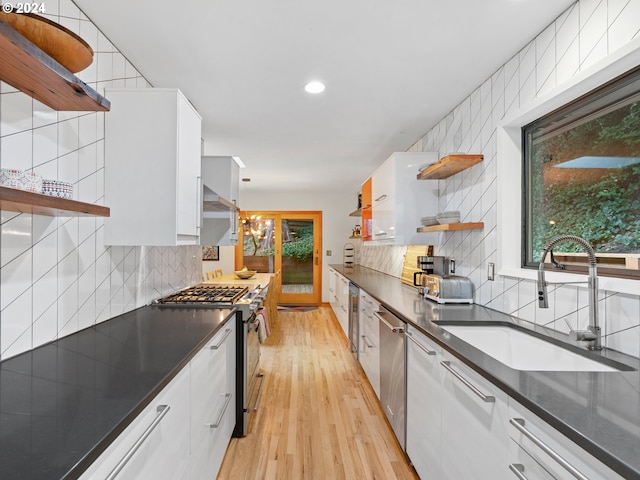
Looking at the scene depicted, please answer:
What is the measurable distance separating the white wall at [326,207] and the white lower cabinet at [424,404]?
539 cm

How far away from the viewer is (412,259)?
12.2 ft

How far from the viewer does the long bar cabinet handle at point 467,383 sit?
114 centimetres

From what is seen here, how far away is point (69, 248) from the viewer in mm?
1558

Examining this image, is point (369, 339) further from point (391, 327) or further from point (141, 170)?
point (141, 170)

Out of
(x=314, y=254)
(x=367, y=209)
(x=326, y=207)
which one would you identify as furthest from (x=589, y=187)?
(x=314, y=254)

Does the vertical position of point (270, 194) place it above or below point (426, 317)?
above

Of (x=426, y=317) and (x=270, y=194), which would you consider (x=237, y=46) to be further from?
(x=270, y=194)

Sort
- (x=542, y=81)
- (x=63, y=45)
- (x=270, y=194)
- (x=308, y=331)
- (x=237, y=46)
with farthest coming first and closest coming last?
(x=270, y=194), (x=308, y=331), (x=237, y=46), (x=542, y=81), (x=63, y=45)

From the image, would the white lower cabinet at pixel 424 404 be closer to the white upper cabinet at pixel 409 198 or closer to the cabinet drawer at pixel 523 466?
the cabinet drawer at pixel 523 466

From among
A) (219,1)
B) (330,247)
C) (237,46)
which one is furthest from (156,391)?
(330,247)

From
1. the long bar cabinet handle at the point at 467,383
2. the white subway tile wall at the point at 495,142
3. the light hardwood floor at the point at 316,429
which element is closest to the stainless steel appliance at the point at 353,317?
the light hardwood floor at the point at 316,429

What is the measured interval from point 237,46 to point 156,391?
5.80ft

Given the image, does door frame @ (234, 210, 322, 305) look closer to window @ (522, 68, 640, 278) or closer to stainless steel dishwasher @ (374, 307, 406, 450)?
stainless steel dishwasher @ (374, 307, 406, 450)

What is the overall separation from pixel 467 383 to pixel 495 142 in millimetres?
1572
